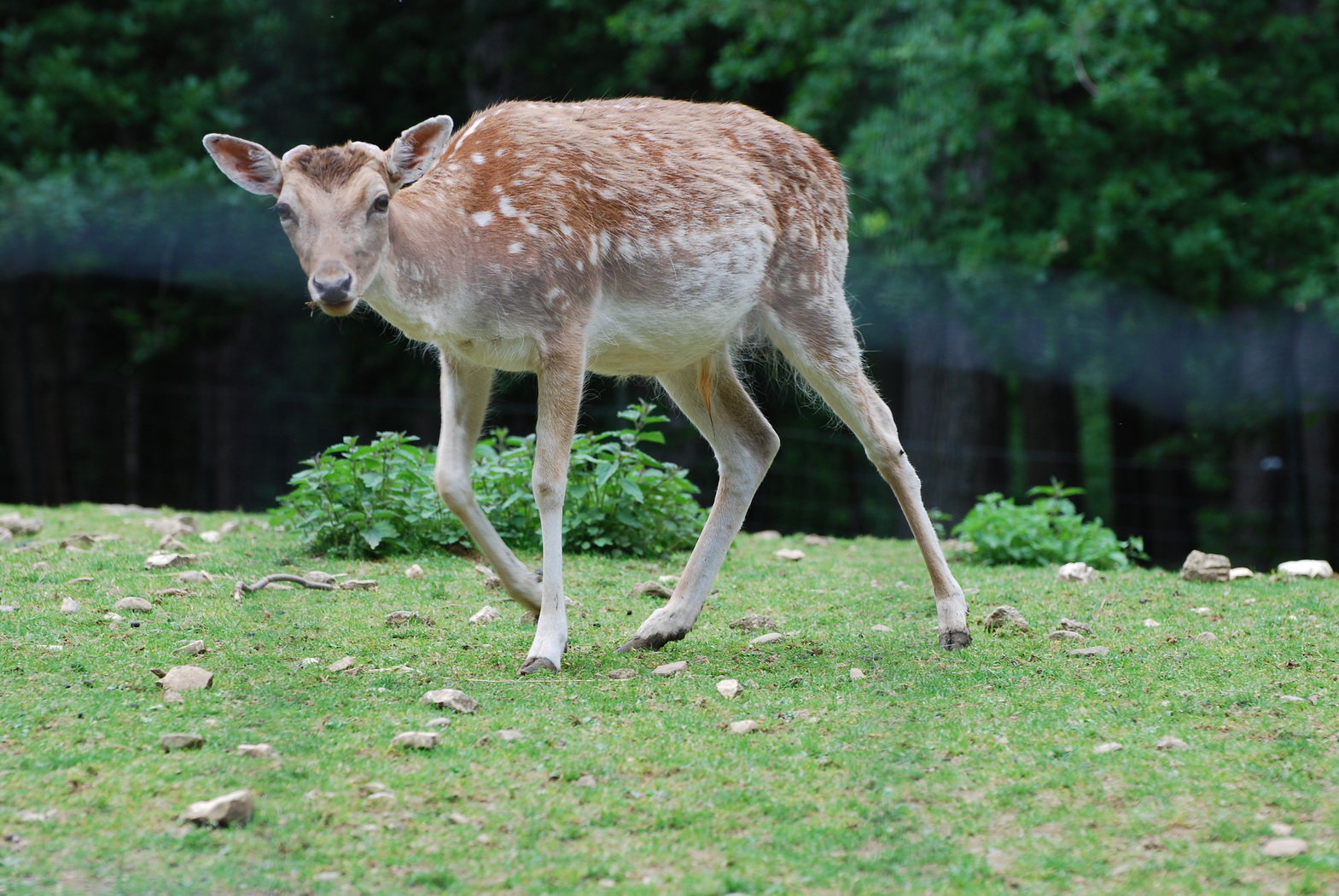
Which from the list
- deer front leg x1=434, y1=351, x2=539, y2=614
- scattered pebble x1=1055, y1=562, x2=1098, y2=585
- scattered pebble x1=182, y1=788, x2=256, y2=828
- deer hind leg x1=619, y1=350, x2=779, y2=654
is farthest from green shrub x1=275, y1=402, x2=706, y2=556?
scattered pebble x1=182, y1=788, x2=256, y2=828

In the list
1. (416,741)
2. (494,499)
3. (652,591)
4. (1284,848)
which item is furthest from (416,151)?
(1284,848)

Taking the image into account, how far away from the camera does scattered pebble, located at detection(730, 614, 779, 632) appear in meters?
5.87

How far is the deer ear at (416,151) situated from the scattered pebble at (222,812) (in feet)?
8.08

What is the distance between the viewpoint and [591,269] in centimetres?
530

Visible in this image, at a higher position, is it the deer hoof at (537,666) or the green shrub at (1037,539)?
the deer hoof at (537,666)

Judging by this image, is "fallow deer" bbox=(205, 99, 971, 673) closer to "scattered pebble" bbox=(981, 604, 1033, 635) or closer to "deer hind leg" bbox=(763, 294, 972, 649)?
"deer hind leg" bbox=(763, 294, 972, 649)

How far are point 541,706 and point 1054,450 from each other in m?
11.9

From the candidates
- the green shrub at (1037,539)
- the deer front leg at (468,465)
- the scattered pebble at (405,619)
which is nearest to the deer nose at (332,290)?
the deer front leg at (468,465)

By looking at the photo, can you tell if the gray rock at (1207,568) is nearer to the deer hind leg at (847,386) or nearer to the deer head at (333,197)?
the deer hind leg at (847,386)

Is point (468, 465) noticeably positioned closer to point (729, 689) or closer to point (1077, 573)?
point (729, 689)

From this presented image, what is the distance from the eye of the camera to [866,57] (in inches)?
484

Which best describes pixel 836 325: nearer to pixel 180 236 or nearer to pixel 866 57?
pixel 866 57

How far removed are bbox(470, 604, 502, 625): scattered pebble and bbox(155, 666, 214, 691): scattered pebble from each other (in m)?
1.33

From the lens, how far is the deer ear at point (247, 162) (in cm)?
488
